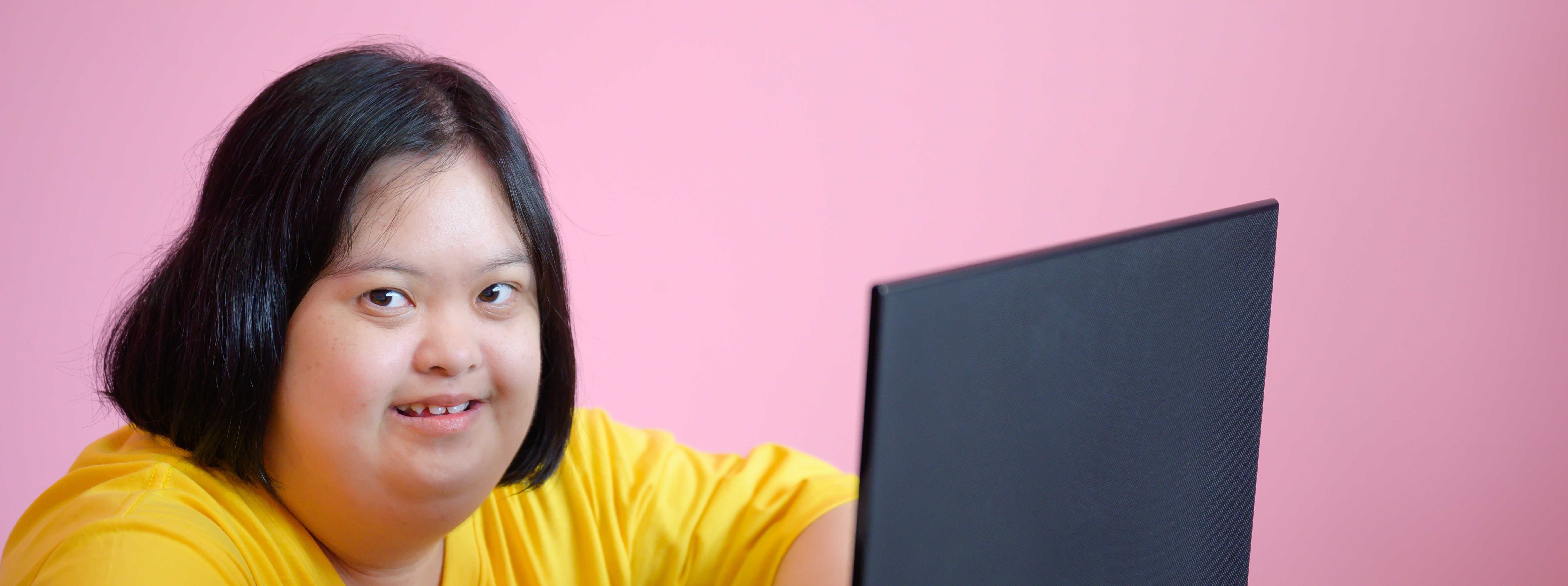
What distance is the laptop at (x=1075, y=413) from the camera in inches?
18.8

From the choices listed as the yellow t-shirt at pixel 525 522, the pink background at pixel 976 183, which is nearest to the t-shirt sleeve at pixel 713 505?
the yellow t-shirt at pixel 525 522

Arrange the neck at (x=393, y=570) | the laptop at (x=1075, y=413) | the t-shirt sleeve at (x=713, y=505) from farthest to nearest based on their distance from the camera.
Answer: the t-shirt sleeve at (x=713, y=505)
the neck at (x=393, y=570)
the laptop at (x=1075, y=413)

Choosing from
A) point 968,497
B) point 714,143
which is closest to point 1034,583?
point 968,497

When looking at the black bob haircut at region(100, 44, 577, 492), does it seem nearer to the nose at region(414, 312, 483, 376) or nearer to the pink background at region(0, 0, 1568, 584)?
the nose at region(414, 312, 483, 376)

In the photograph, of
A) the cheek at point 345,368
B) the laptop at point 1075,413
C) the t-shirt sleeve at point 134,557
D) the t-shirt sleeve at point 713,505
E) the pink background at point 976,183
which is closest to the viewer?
the laptop at point 1075,413

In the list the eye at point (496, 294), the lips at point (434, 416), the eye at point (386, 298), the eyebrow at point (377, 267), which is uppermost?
the eyebrow at point (377, 267)

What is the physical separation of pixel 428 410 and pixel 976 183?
1.30 m

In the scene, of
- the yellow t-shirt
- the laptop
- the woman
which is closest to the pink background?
the yellow t-shirt

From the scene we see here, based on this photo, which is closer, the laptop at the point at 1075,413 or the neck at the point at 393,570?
the laptop at the point at 1075,413

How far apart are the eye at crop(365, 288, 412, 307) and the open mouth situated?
0.23ft

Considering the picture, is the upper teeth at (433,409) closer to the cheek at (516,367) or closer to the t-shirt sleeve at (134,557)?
the cheek at (516,367)

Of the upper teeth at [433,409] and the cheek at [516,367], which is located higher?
the cheek at [516,367]

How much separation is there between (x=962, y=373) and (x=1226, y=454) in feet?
0.96

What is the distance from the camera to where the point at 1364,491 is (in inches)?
79.3
